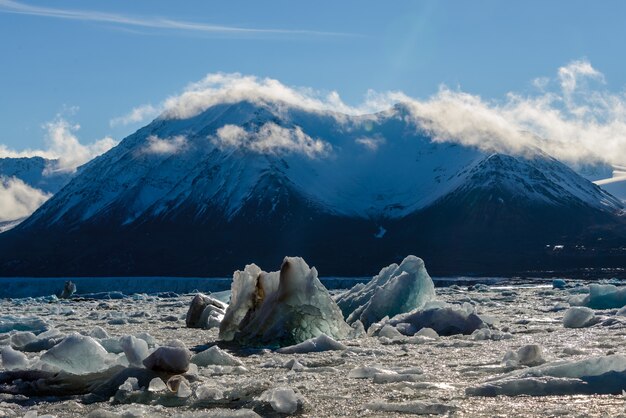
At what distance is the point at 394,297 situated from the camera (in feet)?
57.9

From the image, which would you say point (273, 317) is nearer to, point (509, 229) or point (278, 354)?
point (278, 354)

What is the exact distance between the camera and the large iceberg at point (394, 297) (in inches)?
690

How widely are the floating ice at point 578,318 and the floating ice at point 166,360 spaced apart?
8.81 metres

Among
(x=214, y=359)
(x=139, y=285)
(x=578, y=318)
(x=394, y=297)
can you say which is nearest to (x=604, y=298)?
Answer: (x=578, y=318)

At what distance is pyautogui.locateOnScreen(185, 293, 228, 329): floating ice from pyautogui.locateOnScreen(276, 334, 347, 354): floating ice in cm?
585

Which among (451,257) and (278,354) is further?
(451,257)

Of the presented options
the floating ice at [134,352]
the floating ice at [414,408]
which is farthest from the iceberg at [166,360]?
the floating ice at [414,408]

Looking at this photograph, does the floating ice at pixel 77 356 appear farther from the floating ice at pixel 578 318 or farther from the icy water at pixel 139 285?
the icy water at pixel 139 285

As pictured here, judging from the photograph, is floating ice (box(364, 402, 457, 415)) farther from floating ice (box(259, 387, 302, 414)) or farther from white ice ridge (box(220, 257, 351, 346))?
white ice ridge (box(220, 257, 351, 346))

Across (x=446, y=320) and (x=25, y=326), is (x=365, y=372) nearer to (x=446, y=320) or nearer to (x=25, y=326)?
(x=446, y=320)

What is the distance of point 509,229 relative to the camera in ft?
625

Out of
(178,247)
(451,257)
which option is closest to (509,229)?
(451,257)

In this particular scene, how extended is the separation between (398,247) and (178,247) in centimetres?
5045

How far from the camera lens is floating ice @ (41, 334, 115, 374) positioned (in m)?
9.44
